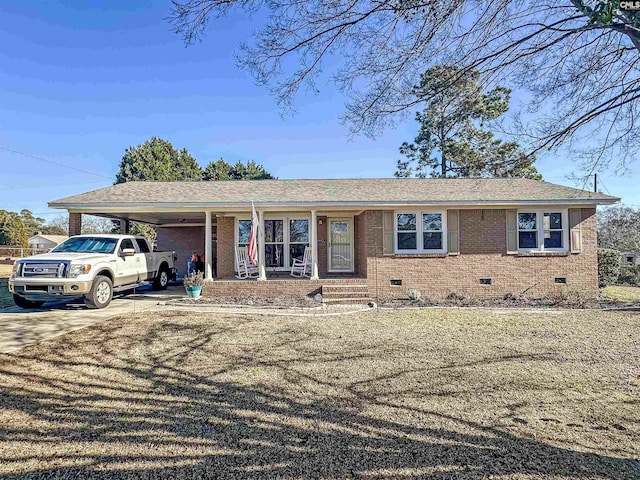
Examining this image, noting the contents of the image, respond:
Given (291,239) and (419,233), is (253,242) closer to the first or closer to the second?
(291,239)

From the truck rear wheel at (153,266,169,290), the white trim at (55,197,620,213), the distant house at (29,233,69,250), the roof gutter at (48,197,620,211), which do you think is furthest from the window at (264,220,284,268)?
the distant house at (29,233,69,250)

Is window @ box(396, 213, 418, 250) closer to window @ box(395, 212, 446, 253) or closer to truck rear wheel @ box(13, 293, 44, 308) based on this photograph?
window @ box(395, 212, 446, 253)

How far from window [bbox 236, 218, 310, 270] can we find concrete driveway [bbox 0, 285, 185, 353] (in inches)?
156

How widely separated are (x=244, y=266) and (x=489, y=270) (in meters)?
8.23

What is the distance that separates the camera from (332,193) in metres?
12.5

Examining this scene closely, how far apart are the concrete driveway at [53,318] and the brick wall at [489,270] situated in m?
7.25

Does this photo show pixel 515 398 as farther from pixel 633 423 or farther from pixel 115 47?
pixel 115 47

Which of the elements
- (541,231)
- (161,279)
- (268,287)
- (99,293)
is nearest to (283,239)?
(268,287)

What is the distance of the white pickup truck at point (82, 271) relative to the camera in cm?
853

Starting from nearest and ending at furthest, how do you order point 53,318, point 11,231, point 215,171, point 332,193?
point 53,318 → point 332,193 → point 11,231 → point 215,171

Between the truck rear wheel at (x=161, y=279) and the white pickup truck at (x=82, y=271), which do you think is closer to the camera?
the white pickup truck at (x=82, y=271)

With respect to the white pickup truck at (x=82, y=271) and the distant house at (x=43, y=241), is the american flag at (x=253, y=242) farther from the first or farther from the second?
the distant house at (x=43, y=241)

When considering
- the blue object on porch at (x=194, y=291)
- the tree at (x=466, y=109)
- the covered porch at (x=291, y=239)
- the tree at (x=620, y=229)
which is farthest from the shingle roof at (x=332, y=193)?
the tree at (x=620, y=229)

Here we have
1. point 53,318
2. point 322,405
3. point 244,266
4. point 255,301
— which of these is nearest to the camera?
point 322,405
